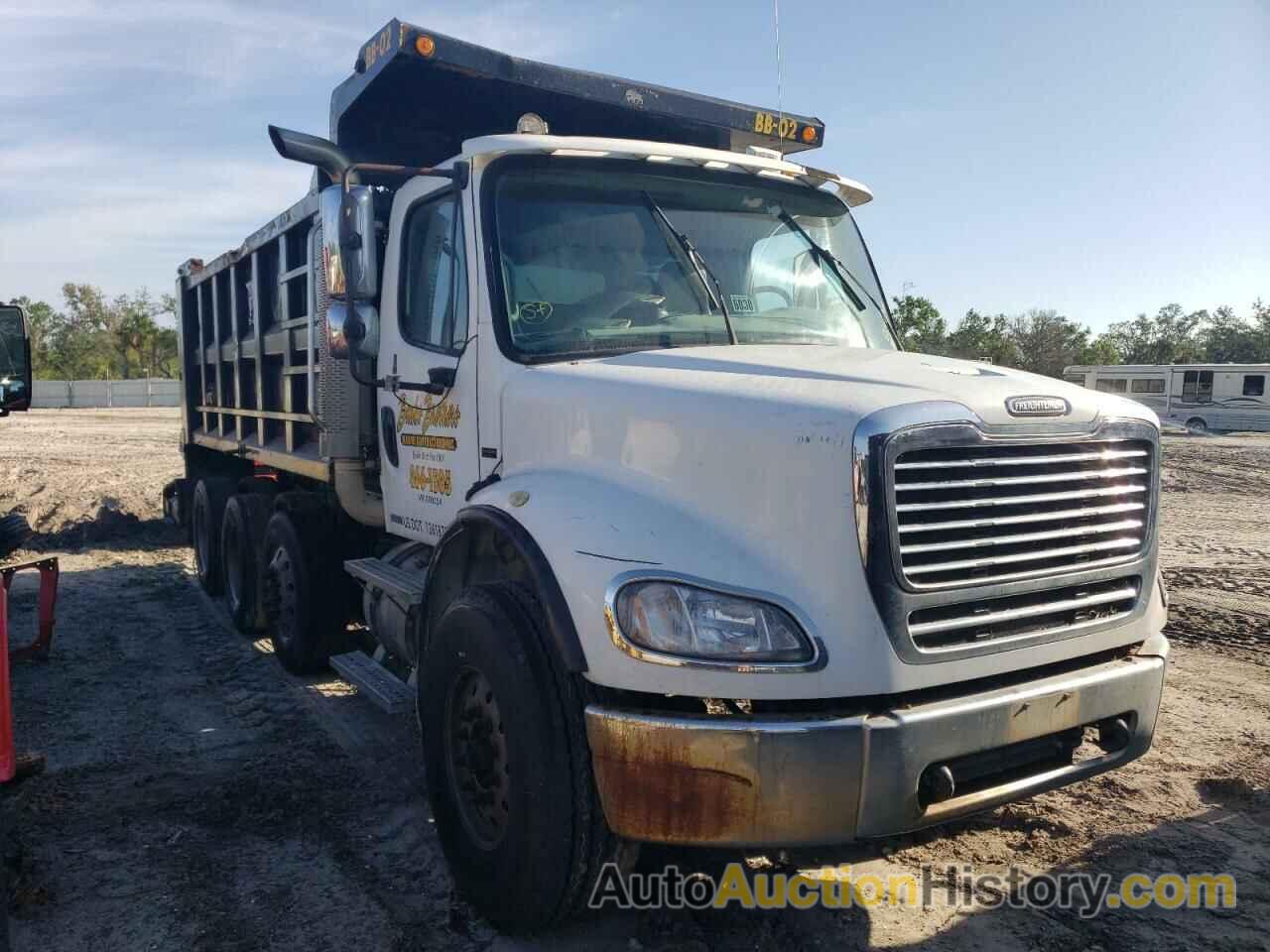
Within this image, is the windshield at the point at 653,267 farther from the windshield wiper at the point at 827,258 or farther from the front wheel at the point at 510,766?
the front wheel at the point at 510,766

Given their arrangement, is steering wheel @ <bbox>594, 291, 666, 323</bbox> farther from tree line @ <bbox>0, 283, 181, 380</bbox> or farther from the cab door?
tree line @ <bbox>0, 283, 181, 380</bbox>

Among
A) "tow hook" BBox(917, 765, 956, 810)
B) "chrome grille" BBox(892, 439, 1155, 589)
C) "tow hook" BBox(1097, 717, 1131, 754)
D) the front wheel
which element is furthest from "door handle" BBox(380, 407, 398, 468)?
"tow hook" BBox(1097, 717, 1131, 754)

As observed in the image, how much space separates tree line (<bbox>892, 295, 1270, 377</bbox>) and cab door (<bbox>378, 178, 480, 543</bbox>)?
2898cm

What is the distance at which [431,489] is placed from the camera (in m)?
4.48

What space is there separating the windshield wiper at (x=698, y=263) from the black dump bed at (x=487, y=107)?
1383 mm

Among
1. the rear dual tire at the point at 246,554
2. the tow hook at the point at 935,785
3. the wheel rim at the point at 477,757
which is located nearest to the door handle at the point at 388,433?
the wheel rim at the point at 477,757

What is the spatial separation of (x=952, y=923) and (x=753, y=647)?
1.45 metres

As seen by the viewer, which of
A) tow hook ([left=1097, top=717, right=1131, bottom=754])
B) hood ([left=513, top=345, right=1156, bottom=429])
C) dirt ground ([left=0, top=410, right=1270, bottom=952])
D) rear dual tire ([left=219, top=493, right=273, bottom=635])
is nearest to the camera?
hood ([left=513, top=345, right=1156, bottom=429])

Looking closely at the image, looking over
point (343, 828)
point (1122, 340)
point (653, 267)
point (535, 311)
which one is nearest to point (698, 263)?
point (653, 267)

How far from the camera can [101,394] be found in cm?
5297

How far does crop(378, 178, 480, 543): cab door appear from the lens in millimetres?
4035

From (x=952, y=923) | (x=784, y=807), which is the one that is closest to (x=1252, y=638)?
(x=952, y=923)

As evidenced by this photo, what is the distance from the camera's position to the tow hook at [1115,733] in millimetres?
3090

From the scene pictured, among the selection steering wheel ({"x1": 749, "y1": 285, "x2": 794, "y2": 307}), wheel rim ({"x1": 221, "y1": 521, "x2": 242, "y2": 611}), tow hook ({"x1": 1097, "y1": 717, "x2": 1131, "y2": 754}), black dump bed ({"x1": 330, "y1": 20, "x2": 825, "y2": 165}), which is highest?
black dump bed ({"x1": 330, "y1": 20, "x2": 825, "y2": 165})
